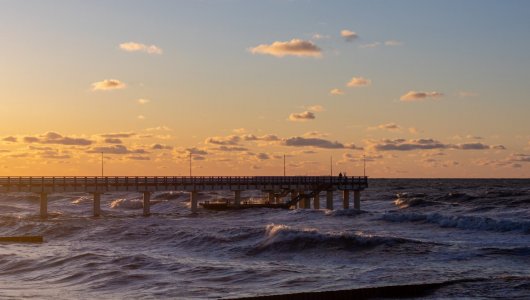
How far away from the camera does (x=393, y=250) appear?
147 ft

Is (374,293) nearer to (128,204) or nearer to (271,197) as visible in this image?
(271,197)

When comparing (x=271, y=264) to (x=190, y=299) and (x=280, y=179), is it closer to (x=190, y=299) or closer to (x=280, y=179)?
(x=190, y=299)

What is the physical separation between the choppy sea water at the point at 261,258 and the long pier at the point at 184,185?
756 cm

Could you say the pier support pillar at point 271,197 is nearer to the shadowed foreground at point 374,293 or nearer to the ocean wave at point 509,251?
the ocean wave at point 509,251

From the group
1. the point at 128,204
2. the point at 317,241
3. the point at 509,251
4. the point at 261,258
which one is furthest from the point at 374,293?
the point at 128,204

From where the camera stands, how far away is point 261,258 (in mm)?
45188

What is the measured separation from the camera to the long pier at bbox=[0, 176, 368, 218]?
262 feet

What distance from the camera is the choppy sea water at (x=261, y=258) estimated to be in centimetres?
3250

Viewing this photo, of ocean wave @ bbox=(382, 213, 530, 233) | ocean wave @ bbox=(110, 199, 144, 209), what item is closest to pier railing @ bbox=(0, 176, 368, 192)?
ocean wave @ bbox=(382, 213, 530, 233)

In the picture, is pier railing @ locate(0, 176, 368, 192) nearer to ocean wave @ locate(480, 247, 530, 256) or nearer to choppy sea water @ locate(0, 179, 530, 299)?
choppy sea water @ locate(0, 179, 530, 299)

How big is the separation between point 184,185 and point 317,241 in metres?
40.3

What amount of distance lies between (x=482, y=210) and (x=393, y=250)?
49466 mm

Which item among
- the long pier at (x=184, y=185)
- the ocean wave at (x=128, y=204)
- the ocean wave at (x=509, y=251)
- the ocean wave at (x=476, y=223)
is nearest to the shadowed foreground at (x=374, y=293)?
the ocean wave at (x=509, y=251)

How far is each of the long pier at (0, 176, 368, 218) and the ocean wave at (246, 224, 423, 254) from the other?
35.2 m
